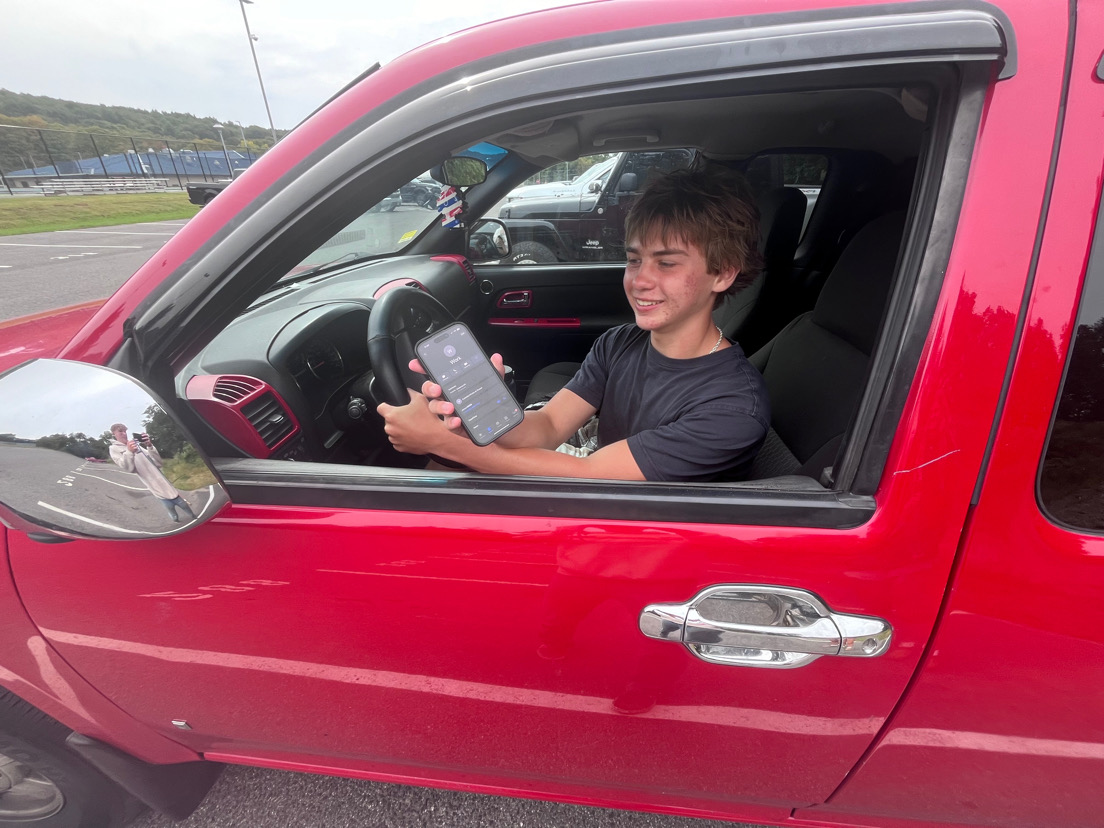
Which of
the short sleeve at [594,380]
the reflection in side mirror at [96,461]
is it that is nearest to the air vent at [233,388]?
the reflection in side mirror at [96,461]

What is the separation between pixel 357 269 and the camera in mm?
2738

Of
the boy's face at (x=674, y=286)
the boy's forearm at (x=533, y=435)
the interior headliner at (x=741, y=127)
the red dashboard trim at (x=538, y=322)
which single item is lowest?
the red dashboard trim at (x=538, y=322)

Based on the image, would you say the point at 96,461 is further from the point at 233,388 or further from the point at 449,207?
the point at 449,207

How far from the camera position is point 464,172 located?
261 cm

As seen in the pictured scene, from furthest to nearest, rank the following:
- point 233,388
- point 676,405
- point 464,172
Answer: point 464,172, point 233,388, point 676,405

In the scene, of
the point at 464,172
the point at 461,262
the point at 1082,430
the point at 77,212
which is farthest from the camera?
the point at 77,212

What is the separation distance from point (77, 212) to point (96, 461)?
75.1 ft

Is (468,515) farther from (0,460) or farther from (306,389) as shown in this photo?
(306,389)

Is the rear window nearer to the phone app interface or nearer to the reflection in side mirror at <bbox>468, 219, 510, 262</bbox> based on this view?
the phone app interface

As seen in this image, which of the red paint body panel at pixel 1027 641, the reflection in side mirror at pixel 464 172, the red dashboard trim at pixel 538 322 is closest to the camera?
the red paint body panel at pixel 1027 641

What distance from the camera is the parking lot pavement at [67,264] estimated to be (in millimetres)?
7066

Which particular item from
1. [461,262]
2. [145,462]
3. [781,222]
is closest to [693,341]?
[145,462]

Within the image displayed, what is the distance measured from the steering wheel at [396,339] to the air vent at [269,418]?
27cm

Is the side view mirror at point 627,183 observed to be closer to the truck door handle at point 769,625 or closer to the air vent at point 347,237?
the air vent at point 347,237
